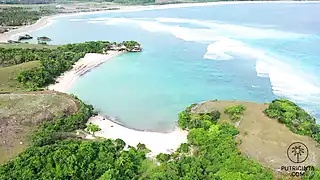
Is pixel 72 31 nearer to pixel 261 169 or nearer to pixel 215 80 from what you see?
pixel 215 80

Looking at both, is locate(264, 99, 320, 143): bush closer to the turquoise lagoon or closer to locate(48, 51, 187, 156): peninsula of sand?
the turquoise lagoon

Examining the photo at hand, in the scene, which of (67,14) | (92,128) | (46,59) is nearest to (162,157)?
(92,128)

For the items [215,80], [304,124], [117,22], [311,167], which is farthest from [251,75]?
[117,22]

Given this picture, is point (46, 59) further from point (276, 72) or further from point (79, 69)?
point (276, 72)

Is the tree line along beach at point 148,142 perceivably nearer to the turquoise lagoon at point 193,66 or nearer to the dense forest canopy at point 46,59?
the dense forest canopy at point 46,59

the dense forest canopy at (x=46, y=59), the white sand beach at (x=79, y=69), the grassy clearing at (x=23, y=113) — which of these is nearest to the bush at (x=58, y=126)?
the grassy clearing at (x=23, y=113)
